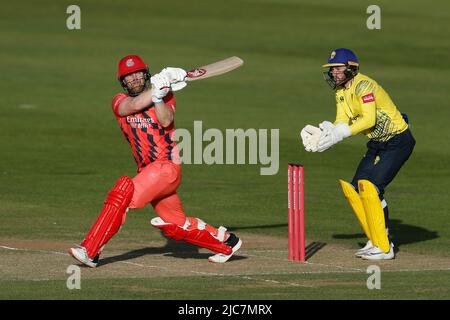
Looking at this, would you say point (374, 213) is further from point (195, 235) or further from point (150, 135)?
point (150, 135)

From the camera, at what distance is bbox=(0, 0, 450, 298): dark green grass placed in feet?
57.1

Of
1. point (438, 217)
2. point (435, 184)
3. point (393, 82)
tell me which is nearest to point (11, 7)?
point (393, 82)

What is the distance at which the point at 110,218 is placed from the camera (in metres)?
12.7

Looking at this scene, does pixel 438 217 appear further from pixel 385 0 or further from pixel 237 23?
pixel 385 0

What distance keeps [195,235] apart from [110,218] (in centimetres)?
100

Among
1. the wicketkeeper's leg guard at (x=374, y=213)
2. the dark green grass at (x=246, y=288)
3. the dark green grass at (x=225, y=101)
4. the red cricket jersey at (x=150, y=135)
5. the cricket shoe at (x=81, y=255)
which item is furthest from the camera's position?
the dark green grass at (x=225, y=101)

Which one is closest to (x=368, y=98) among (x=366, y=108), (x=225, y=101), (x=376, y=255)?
(x=366, y=108)

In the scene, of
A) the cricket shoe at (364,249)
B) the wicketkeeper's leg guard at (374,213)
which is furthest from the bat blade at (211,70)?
the cricket shoe at (364,249)

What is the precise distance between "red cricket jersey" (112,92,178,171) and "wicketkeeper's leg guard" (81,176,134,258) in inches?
20.1

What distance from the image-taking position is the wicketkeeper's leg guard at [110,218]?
12.7 m

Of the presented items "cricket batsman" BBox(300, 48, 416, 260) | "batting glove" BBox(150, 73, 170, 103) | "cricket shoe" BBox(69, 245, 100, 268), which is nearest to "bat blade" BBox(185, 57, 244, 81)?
"batting glove" BBox(150, 73, 170, 103)

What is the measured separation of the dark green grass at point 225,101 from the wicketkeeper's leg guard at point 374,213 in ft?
2.98

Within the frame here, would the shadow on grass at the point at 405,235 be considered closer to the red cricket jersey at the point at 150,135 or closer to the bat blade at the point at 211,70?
the bat blade at the point at 211,70

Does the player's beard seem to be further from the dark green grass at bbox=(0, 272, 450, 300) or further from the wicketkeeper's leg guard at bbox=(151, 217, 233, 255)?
the dark green grass at bbox=(0, 272, 450, 300)
